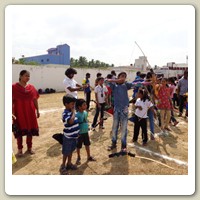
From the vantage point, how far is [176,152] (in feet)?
15.2

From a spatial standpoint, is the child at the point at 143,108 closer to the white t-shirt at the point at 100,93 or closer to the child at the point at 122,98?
the child at the point at 122,98

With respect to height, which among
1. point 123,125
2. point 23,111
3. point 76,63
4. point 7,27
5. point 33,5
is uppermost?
point 76,63

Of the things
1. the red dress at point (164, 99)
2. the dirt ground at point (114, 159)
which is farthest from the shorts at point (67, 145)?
the red dress at point (164, 99)

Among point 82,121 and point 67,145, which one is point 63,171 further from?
point 82,121

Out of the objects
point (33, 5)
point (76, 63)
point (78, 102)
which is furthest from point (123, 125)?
point (76, 63)

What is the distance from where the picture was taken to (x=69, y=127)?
3557 mm

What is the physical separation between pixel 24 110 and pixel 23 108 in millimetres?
43

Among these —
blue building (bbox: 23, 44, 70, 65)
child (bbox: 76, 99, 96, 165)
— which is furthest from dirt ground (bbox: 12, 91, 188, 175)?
blue building (bbox: 23, 44, 70, 65)

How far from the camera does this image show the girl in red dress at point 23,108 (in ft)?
13.6

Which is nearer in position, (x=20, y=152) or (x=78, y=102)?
(x=78, y=102)

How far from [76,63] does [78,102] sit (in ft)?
166

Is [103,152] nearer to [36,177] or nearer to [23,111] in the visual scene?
[36,177]

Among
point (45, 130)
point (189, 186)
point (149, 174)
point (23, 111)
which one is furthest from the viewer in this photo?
point (45, 130)

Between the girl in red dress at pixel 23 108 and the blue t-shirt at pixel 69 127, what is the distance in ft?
3.64
